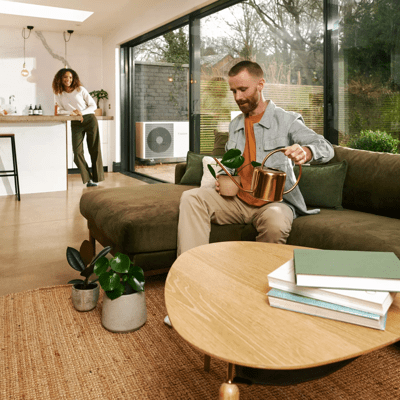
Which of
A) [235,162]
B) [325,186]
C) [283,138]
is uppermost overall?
[283,138]

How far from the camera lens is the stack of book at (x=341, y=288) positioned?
91 centimetres

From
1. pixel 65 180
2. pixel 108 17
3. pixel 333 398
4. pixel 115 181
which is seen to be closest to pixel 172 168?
pixel 115 181

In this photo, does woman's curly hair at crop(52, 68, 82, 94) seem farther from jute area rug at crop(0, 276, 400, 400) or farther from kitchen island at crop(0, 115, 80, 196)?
jute area rug at crop(0, 276, 400, 400)

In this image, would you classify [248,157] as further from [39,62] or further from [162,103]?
[39,62]

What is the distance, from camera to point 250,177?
2162 mm

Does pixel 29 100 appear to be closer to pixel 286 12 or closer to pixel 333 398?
pixel 286 12

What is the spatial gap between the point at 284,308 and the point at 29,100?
6.91m

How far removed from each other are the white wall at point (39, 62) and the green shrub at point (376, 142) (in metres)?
5.49

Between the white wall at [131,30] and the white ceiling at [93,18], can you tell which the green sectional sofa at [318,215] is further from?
the white ceiling at [93,18]

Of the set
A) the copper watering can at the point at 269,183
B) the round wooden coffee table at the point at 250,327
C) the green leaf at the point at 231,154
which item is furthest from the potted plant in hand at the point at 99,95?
the round wooden coffee table at the point at 250,327

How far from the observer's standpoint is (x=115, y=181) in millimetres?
6203

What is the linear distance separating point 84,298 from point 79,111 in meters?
4.17

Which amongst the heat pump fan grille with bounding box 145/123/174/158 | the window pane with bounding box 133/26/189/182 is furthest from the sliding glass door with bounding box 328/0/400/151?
the heat pump fan grille with bounding box 145/123/174/158

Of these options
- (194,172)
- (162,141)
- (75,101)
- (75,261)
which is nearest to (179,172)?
(194,172)
